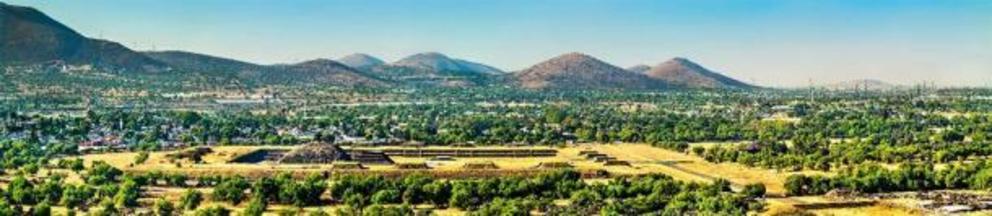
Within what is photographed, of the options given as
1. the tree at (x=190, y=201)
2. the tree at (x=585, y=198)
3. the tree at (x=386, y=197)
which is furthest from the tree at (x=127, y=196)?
the tree at (x=585, y=198)

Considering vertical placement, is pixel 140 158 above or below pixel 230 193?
below

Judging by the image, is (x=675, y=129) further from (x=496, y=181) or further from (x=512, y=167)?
(x=496, y=181)

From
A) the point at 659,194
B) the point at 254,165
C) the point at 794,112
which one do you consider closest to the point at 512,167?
the point at 254,165

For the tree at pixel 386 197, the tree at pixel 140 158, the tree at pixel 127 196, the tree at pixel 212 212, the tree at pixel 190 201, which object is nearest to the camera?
the tree at pixel 212 212

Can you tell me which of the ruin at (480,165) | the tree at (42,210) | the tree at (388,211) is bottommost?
the ruin at (480,165)

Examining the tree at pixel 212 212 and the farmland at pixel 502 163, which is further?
the farmland at pixel 502 163

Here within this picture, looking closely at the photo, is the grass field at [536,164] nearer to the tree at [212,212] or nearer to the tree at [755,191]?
the tree at [755,191]

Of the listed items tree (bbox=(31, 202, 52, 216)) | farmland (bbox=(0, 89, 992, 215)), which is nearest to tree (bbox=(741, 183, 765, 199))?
farmland (bbox=(0, 89, 992, 215))

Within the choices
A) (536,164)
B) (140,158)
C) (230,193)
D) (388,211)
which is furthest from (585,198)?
(140,158)

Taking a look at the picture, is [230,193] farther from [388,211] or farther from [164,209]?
[388,211]

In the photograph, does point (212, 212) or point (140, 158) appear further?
point (140, 158)

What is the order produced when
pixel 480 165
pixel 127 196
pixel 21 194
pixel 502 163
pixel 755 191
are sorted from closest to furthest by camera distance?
pixel 127 196
pixel 21 194
pixel 755 191
pixel 480 165
pixel 502 163
